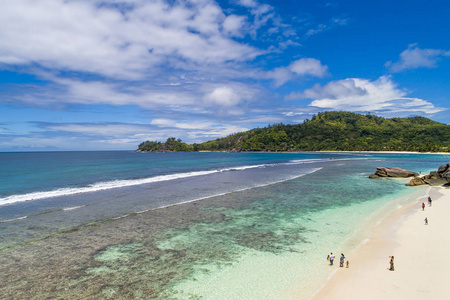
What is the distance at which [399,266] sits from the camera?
12.6 m

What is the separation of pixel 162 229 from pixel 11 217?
14698mm

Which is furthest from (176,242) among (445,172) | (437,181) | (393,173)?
(393,173)

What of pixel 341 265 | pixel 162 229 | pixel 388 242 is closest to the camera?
pixel 341 265

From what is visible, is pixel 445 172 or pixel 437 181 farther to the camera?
pixel 437 181

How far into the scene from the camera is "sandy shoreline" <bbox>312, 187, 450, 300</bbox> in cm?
1052

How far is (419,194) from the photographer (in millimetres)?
31203

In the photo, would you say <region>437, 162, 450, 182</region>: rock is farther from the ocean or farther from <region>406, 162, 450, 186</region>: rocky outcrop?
the ocean

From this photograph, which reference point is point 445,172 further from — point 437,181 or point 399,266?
point 399,266

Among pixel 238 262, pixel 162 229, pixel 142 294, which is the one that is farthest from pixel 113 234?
pixel 238 262

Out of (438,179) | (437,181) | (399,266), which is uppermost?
(438,179)

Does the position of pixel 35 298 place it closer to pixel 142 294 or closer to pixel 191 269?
pixel 142 294

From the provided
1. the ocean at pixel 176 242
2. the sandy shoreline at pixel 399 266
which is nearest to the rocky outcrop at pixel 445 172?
the ocean at pixel 176 242

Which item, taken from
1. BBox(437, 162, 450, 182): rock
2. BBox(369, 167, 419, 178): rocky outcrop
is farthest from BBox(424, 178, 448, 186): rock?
BBox(369, 167, 419, 178): rocky outcrop

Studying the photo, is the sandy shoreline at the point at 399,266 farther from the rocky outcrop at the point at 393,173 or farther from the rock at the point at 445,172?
the rocky outcrop at the point at 393,173
